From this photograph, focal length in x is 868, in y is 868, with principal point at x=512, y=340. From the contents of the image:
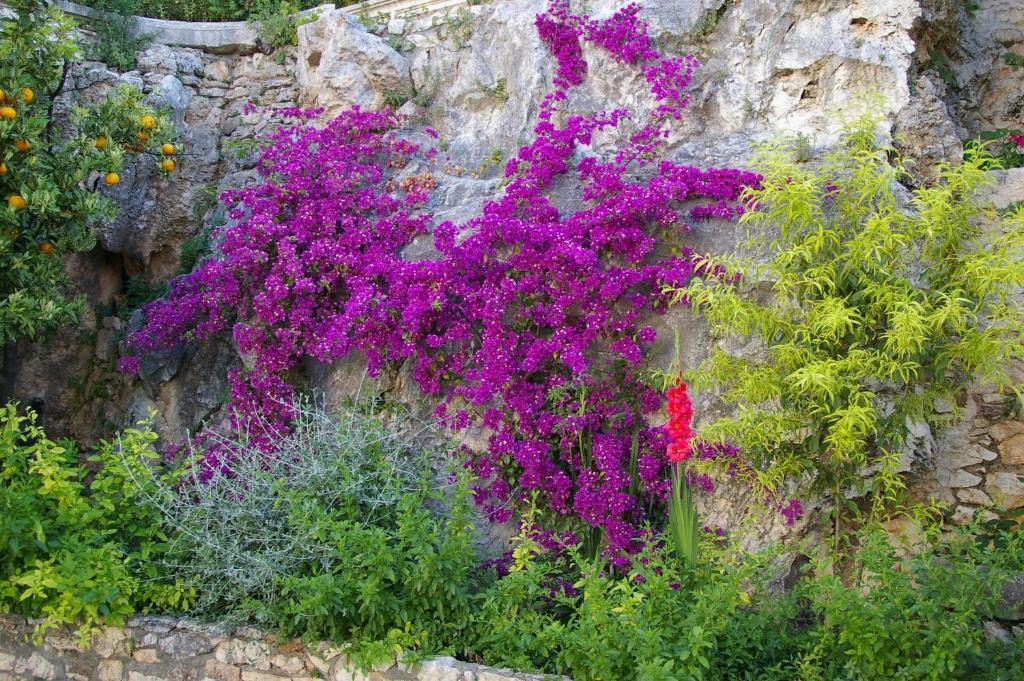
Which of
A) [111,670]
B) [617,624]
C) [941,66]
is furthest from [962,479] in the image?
[111,670]

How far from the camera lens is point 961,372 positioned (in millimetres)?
4898

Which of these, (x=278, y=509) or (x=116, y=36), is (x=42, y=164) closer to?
(x=116, y=36)

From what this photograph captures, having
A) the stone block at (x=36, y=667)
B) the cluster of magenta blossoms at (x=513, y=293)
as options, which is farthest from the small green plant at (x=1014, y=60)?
the stone block at (x=36, y=667)

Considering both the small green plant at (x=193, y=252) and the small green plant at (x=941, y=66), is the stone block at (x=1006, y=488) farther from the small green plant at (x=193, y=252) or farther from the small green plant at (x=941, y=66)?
the small green plant at (x=193, y=252)

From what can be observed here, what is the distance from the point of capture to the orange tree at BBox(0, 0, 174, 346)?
5762 millimetres

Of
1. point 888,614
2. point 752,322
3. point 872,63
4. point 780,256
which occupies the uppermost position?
point 872,63

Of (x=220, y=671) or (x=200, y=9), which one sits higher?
(x=200, y=9)

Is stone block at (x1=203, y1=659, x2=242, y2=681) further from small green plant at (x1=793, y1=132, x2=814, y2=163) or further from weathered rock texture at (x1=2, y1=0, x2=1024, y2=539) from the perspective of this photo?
small green plant at (x1=793, y1=132, x2=814, y2=163)

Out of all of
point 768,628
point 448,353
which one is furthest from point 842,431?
point 448,353

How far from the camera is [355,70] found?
25.9 ft

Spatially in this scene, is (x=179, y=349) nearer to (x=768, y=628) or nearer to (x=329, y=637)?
(x=329, y=637)

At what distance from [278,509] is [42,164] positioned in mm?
3101

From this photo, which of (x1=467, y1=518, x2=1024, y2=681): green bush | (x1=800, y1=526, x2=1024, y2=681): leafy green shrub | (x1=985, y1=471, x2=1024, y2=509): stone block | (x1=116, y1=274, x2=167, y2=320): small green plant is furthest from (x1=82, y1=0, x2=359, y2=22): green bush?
(x1=800, y1=526, x2=1024, y2=681): leafy green shrub

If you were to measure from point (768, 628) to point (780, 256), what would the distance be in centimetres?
191
